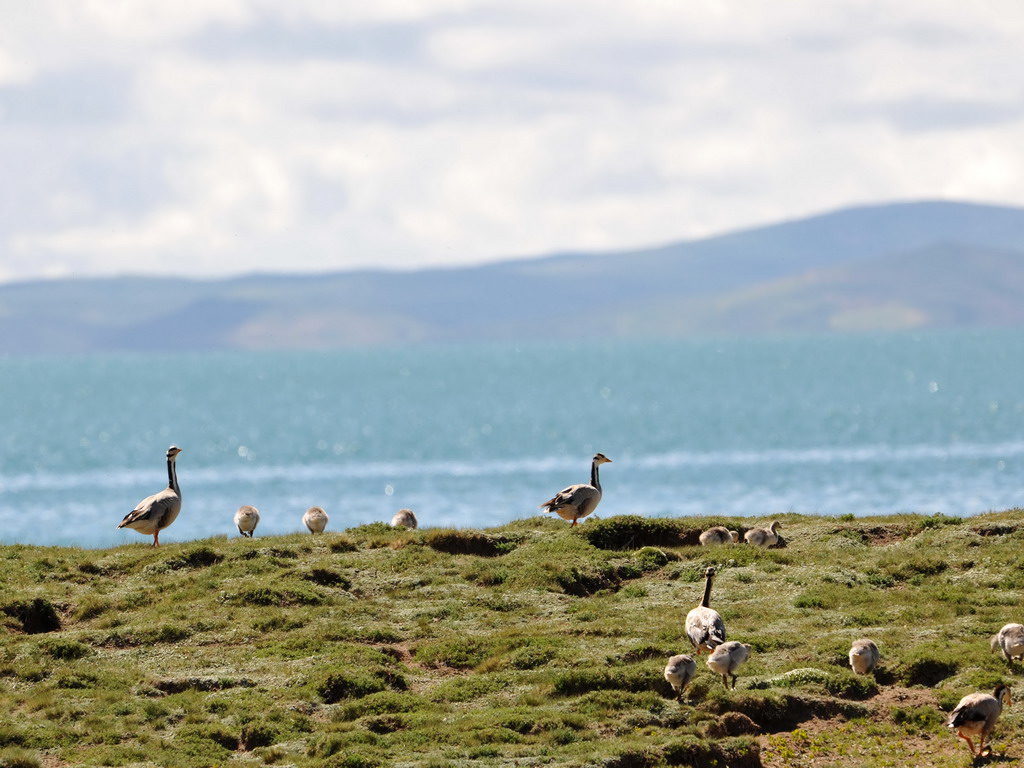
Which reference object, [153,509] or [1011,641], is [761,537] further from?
[153,509]

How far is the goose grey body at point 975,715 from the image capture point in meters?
18.6

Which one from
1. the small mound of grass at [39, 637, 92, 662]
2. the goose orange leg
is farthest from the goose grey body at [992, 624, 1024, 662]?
the small mound of grass at [39, 637, 92, 662]

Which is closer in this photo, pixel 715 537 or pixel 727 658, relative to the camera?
pixel 727 658

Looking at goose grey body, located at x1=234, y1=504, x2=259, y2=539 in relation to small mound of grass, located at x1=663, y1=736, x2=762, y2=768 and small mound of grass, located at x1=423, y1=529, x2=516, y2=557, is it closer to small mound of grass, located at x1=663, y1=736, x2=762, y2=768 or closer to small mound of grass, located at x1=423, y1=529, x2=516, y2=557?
small mound of grass, located at x1=423, y1=529, x2=516, y2=557

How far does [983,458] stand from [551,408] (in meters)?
86.8

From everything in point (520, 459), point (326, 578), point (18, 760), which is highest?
point (520, 459)

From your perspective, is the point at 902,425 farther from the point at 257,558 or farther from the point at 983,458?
the point at 257,558

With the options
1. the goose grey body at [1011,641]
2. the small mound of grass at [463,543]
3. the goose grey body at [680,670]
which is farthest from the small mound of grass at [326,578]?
the goose grey body at [1011,641]

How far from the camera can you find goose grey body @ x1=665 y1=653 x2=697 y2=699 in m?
20.3

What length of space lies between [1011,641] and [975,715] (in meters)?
3.12

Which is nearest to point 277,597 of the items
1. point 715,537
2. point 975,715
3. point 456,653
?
point 456,653

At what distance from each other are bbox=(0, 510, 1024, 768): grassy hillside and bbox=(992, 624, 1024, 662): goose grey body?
11.8 inches

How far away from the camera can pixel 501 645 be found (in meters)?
23.3

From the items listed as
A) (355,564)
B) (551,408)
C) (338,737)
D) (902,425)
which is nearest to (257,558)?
(355,564)
